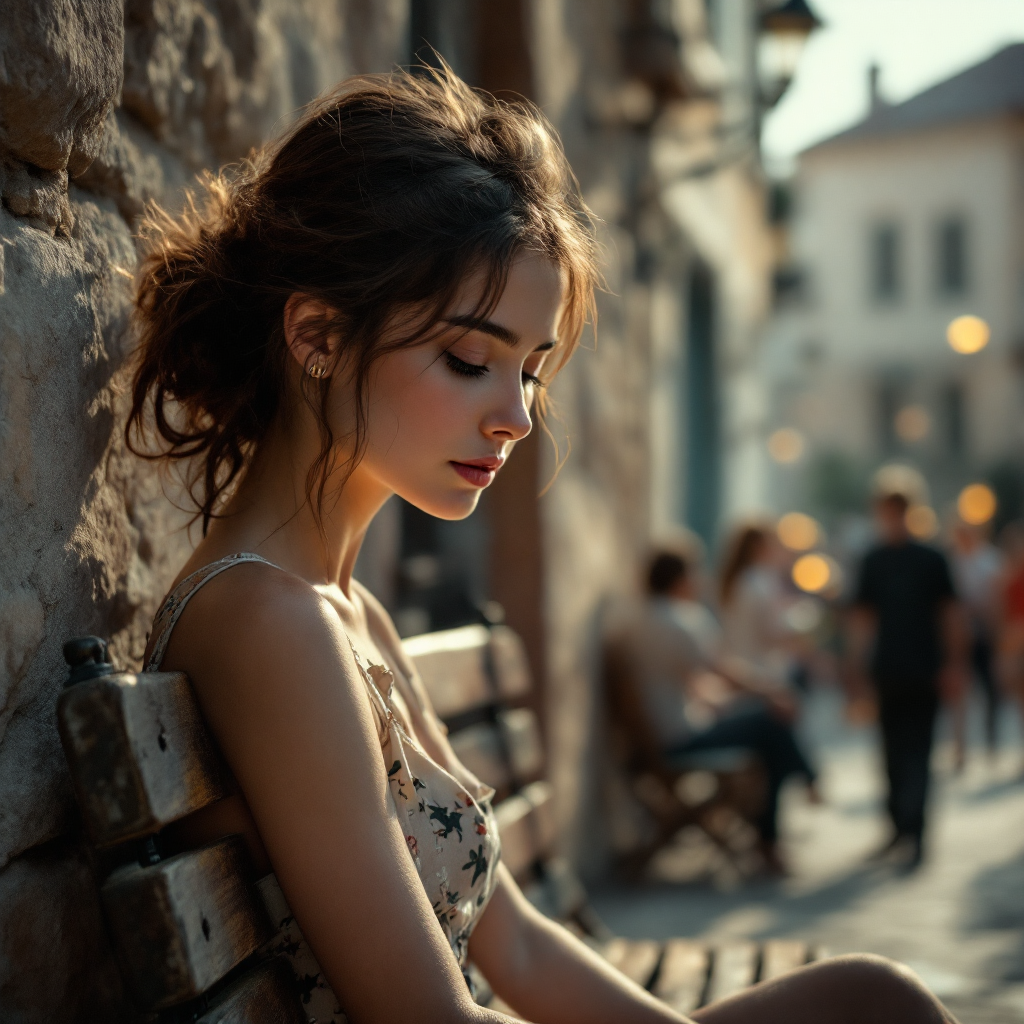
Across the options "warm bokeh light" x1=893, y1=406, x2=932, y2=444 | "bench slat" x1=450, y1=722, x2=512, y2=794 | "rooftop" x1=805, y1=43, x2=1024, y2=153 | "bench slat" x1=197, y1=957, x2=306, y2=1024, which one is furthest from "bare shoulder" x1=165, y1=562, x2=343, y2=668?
"warm bokeh light" x1=893, y1=406, x2=932, y2=444

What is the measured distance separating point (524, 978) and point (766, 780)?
434 cm

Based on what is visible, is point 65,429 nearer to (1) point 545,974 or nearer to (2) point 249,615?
(2) point 249,615

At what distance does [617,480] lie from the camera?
606 cm

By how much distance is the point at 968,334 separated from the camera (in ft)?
103

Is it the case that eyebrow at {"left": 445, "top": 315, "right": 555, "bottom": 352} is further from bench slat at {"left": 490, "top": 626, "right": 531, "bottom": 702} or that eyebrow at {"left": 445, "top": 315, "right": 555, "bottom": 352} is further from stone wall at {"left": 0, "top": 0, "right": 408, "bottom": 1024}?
bench slat at {"left": 490, "top": 626, "right": 531, "bottom": 702}

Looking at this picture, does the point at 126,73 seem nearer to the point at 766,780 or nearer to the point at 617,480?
the point at 617,480

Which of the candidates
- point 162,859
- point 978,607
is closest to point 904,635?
point 978,607

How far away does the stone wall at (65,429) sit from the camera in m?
1.40

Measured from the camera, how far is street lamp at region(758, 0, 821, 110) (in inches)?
261

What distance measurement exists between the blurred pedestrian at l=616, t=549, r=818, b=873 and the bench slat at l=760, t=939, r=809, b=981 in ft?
10.2

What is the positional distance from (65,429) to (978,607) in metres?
9.88

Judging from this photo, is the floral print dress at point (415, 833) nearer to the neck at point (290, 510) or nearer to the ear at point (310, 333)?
the neck at point (290, 510)

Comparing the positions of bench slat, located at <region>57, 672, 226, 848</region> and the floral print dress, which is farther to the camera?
the floral print dress

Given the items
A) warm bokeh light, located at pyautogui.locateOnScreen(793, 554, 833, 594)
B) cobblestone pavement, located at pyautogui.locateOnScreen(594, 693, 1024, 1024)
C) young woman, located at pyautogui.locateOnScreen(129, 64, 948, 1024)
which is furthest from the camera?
warm bokeh light, located at pyautogui.locateOnScreen(793, 554, 833, 594)
